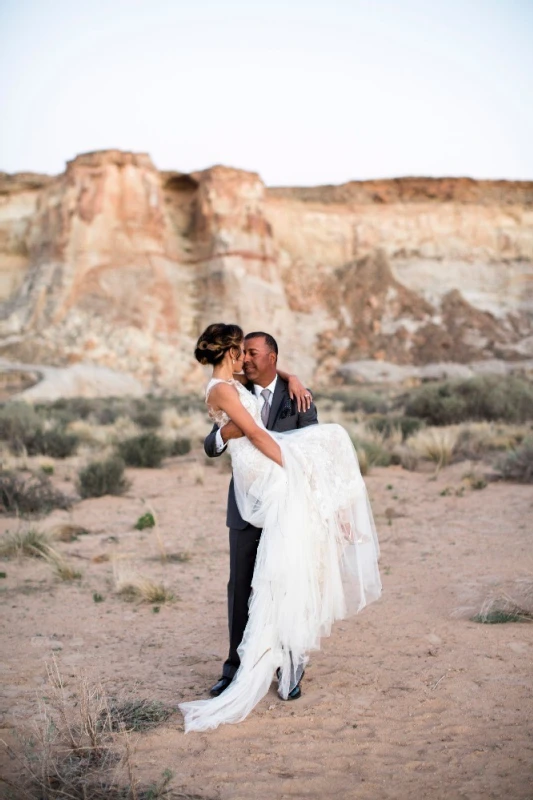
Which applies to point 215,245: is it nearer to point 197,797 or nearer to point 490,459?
point 490,459

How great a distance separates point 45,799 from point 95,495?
723 cm

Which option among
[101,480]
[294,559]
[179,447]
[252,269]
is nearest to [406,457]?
[179,447]

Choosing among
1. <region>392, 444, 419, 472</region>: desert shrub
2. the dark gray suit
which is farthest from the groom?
<region>392, 444, 419, 472</region>: desert shrub

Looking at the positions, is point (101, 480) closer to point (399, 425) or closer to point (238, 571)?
point (399, 425)

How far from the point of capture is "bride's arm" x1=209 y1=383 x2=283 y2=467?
132 inches

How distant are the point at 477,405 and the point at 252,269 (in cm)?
2651

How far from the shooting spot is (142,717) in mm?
→ 3447

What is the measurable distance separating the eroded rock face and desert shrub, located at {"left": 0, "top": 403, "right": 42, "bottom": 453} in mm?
18880

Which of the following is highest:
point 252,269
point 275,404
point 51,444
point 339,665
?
point 252,269

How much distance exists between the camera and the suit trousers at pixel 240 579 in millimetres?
3648

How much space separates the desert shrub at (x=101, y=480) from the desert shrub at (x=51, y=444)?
313 centimetres

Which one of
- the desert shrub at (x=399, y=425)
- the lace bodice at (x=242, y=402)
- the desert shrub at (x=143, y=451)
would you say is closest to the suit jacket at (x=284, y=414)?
the lace bodice at (x=242, y=402)

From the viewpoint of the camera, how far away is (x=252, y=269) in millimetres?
40500

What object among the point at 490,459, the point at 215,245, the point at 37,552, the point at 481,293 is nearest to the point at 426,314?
the point at 481,293
